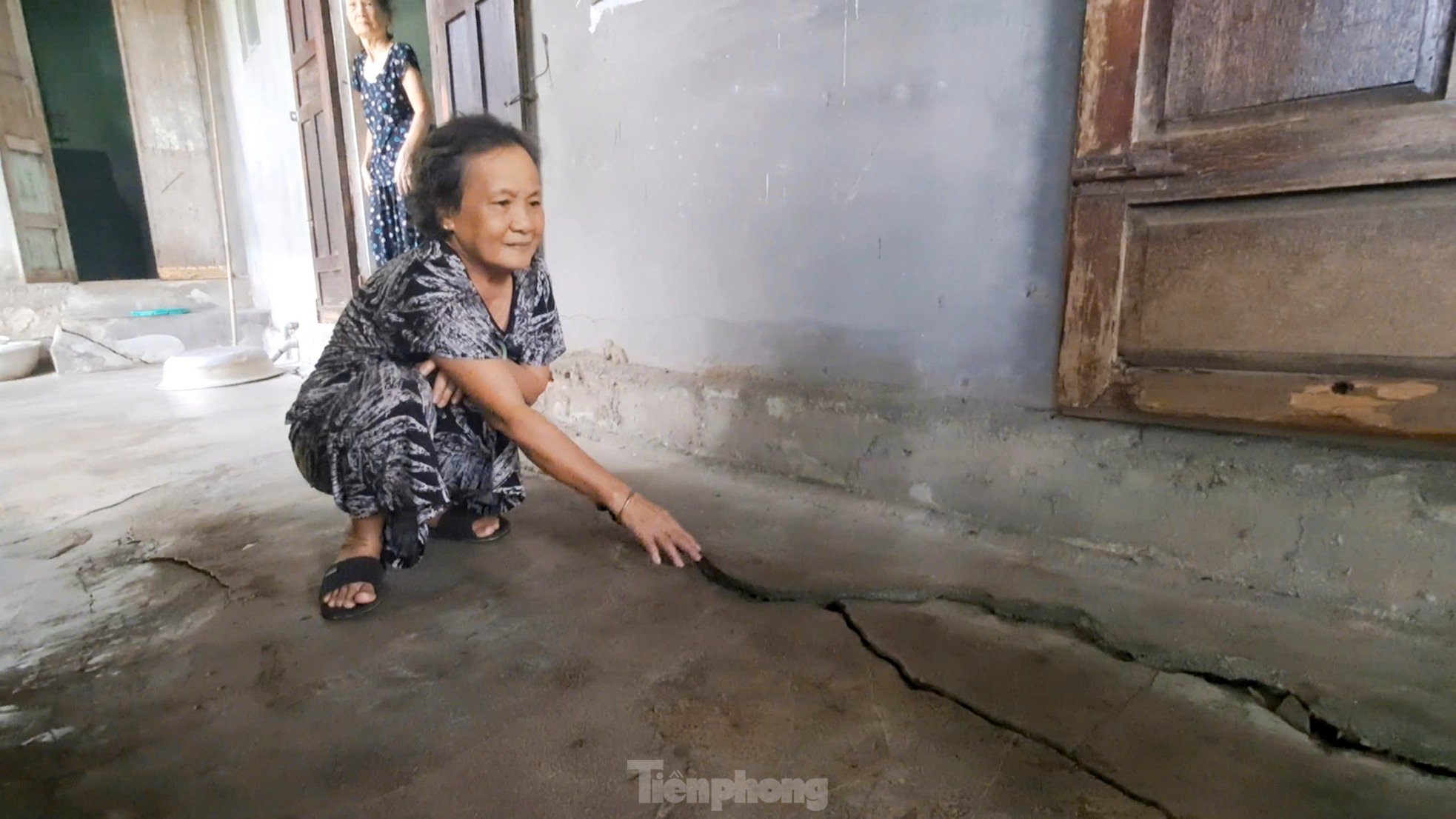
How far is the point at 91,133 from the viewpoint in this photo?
7.58 metres

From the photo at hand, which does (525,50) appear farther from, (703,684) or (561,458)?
(703,684)

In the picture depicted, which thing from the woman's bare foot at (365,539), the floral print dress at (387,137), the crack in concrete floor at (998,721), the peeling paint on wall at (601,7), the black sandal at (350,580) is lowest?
the crack in concrete floor at (998,721)

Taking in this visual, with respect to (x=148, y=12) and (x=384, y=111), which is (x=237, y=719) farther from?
(x=148, y=12)

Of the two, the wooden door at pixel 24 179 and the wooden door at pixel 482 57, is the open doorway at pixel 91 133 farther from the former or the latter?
the wooden door at pixel 482 57

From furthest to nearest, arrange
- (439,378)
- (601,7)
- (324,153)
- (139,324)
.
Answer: (139,324), (324,153), (601,7), (439,378)

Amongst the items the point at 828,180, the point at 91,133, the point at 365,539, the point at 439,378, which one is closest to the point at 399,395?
the point at 439,378

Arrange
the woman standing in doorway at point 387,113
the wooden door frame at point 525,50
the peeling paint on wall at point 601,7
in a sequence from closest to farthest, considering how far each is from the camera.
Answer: the peeling paint on wall at point 601,7
the wooden door frame at point 525,50
the woman standing in doorway at point 387,113

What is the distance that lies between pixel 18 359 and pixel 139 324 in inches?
34.4

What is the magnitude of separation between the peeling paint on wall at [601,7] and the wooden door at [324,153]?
2.44 meters

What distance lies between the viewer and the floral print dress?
327 cm

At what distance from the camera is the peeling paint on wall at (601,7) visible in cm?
246

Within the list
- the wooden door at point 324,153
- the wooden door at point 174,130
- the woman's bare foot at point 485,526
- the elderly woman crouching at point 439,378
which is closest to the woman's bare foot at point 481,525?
the woman's bare foot at point 485,526

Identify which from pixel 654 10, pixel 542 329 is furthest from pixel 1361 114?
pixel 654 10

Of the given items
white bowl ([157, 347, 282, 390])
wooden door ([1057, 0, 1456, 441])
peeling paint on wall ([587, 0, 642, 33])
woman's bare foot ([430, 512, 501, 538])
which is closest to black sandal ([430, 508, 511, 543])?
woman's bare foot ([430, 512, 501, 538])
